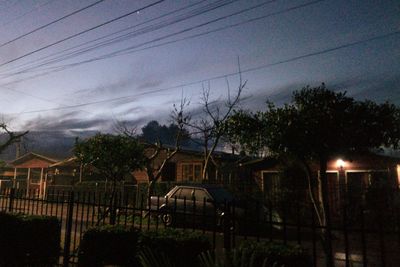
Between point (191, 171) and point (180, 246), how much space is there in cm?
2254

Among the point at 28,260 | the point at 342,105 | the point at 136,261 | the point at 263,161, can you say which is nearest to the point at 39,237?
the point at 28,260

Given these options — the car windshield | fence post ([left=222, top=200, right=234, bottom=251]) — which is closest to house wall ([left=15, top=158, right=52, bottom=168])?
the car windshield

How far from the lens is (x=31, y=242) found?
297 inches

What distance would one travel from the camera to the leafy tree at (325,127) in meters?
13.7

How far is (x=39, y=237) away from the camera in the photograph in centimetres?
754

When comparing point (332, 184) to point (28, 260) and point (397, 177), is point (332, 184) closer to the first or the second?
point (397, 177)

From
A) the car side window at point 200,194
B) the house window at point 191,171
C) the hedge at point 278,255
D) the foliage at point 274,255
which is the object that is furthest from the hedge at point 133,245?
the house window at point 191,171

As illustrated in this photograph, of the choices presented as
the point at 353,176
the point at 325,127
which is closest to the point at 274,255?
the point at 325,127

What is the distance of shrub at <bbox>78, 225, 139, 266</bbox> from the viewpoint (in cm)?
615

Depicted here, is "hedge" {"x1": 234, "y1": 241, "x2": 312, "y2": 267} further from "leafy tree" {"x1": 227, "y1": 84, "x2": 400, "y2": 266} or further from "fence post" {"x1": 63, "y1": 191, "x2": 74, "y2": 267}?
"leafy tree" {"x1": 227, "y1": 84, "x2": 400, "y2": 266}

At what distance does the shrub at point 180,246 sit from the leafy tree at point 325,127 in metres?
9.14

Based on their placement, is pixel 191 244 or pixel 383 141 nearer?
pixel 191 244

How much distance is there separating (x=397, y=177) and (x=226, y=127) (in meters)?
8.57

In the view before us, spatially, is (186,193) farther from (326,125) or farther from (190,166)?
(190,166)
